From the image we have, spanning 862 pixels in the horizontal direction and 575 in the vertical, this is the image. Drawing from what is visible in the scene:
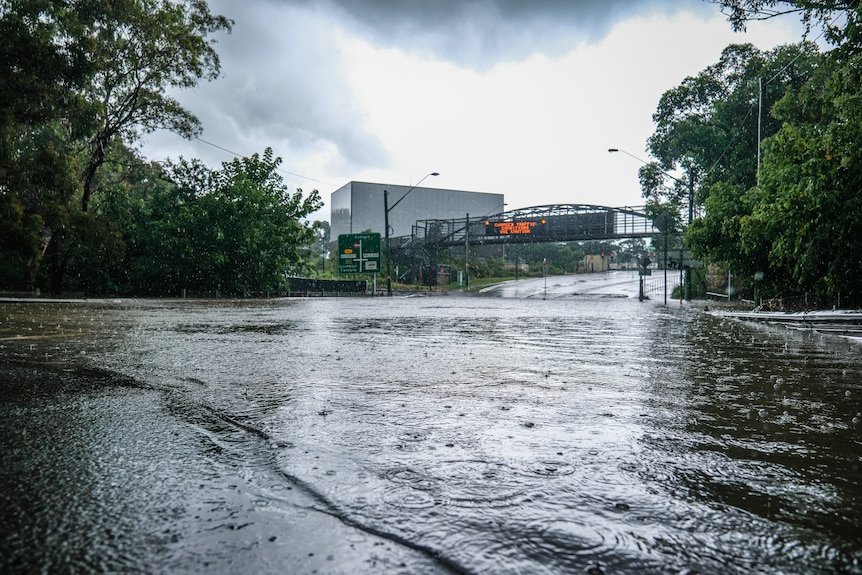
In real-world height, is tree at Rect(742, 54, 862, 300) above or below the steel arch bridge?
below

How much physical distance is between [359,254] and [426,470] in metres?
39.5

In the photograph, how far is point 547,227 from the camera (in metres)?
58.1

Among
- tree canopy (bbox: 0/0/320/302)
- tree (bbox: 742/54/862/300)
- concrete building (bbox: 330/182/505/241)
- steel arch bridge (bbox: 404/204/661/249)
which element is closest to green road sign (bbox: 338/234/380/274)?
tree canopy (bbox: 0/0/320/302)

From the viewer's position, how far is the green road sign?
135 ft

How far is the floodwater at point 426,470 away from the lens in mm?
1663

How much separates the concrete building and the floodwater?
68110 millimetres

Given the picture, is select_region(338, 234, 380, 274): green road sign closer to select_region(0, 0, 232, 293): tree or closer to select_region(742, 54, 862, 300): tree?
select_region(0, 0, 232, 293): tree

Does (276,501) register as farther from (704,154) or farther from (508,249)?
(508,249)

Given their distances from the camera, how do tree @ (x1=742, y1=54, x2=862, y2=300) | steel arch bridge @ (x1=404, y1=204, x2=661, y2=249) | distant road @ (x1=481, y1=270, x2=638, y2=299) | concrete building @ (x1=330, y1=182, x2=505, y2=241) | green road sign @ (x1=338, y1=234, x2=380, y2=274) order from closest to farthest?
tree @ (x1=742, y1=54, x2=862, y2=300), distant road @ (x1=481, y1=270, x2=638, y2=299), green road sign @ (x1=338, y1=234, x2=380, y2=274), steel arch bridge @ (x1=404, y1=204, x2=661, y2=249), concrete building @ (x1=330, y1=182, x2=505, y2=241)

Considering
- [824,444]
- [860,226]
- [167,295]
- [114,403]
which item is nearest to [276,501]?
[114,403]

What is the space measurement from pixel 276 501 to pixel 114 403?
227cm

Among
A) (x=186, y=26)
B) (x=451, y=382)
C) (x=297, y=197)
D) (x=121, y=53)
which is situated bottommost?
(x=451, y=382)

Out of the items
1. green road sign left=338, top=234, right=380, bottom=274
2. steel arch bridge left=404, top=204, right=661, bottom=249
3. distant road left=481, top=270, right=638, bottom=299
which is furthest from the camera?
steel arch bridge left=404, top=204, right=661, bottom=249

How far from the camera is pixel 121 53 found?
92.7 ft
